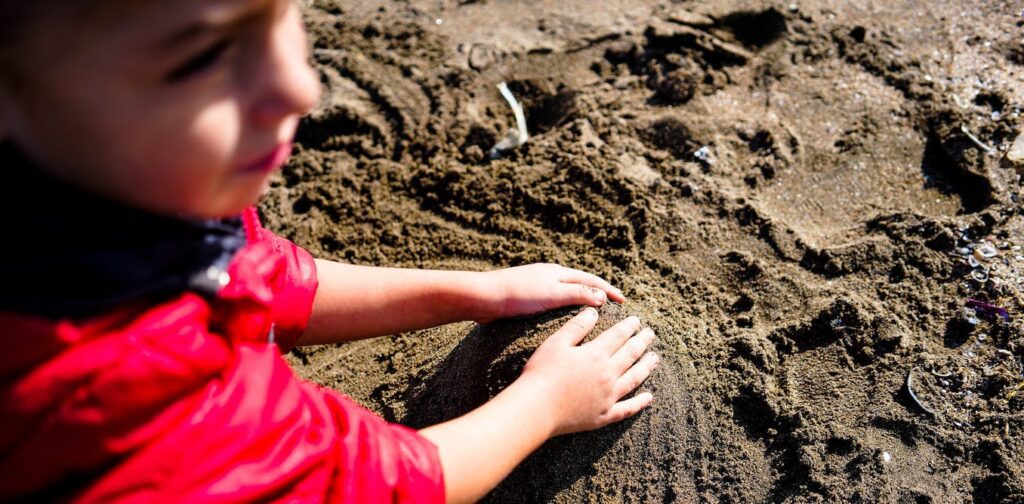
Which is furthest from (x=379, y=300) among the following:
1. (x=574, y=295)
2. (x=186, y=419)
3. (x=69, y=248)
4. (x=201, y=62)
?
(x=201, y=62)

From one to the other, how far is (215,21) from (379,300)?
118cm

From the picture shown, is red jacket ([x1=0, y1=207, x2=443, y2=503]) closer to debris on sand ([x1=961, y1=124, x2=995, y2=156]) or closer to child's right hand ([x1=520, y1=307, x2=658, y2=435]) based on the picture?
child's right hand ([x1=520, y1=307, x2=658, y2=435])

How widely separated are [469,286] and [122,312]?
1039 mm

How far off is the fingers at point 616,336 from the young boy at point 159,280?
1.63 ft

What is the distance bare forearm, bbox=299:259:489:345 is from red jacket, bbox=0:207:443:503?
404 mm

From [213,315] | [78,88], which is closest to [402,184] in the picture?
[213,315]

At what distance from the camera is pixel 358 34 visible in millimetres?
3768

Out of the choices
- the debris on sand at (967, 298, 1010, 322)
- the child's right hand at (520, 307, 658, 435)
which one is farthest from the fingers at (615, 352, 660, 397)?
the debris on sand at (967, 298, 1010, 322)

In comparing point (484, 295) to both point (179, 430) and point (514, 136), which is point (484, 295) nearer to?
point (179, 430)

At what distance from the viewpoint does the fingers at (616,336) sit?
84.9 inches

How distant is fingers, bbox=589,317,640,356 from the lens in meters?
2.16

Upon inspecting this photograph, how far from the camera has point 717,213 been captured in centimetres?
289

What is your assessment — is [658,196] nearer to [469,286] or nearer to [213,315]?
[469,286]

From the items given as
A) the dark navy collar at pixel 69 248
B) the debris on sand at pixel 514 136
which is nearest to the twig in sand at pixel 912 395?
the debris on sand at pixel 514 136
